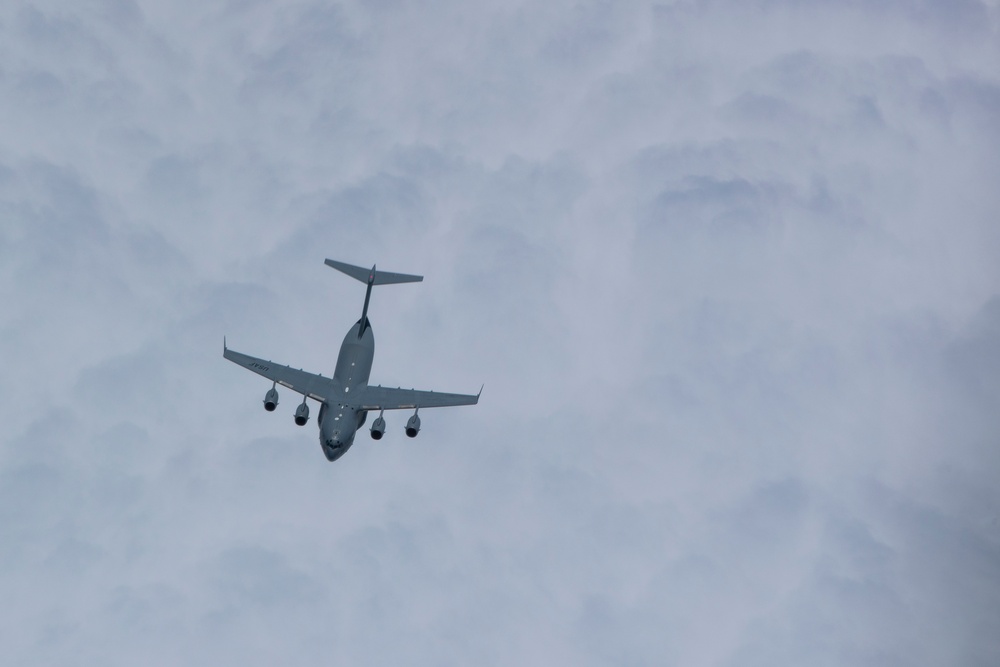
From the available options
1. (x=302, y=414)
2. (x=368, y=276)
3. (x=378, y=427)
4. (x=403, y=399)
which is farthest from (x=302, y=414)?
(x=368, y=276)

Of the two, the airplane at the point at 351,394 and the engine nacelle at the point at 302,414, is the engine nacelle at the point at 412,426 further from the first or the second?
the engine nacelle at the point at 302,414

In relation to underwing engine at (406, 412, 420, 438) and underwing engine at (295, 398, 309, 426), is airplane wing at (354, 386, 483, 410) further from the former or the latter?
underwing engine at (295, 398, 309, 426)

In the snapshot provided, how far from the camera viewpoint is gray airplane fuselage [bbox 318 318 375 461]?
136 m

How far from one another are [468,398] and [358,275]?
85.3 feet

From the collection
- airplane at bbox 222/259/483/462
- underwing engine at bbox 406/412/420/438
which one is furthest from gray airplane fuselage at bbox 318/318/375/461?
underwing engine at bbox 406/412/420/438

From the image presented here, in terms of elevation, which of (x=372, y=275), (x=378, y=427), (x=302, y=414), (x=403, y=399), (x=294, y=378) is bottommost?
(x=378, y=427)

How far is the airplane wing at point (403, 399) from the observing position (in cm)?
14500

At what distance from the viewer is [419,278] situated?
15088 cm

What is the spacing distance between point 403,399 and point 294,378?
15673 millimetres

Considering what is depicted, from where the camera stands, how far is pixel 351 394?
474 ft

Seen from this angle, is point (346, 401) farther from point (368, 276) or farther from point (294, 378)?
point (368, 276)

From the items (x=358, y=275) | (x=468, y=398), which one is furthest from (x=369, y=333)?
(x=468, y=398)

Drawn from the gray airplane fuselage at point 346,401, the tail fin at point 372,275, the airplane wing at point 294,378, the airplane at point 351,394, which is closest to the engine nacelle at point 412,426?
the airplane at point 351,394

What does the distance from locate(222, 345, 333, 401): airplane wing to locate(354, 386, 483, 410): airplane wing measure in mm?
5438
